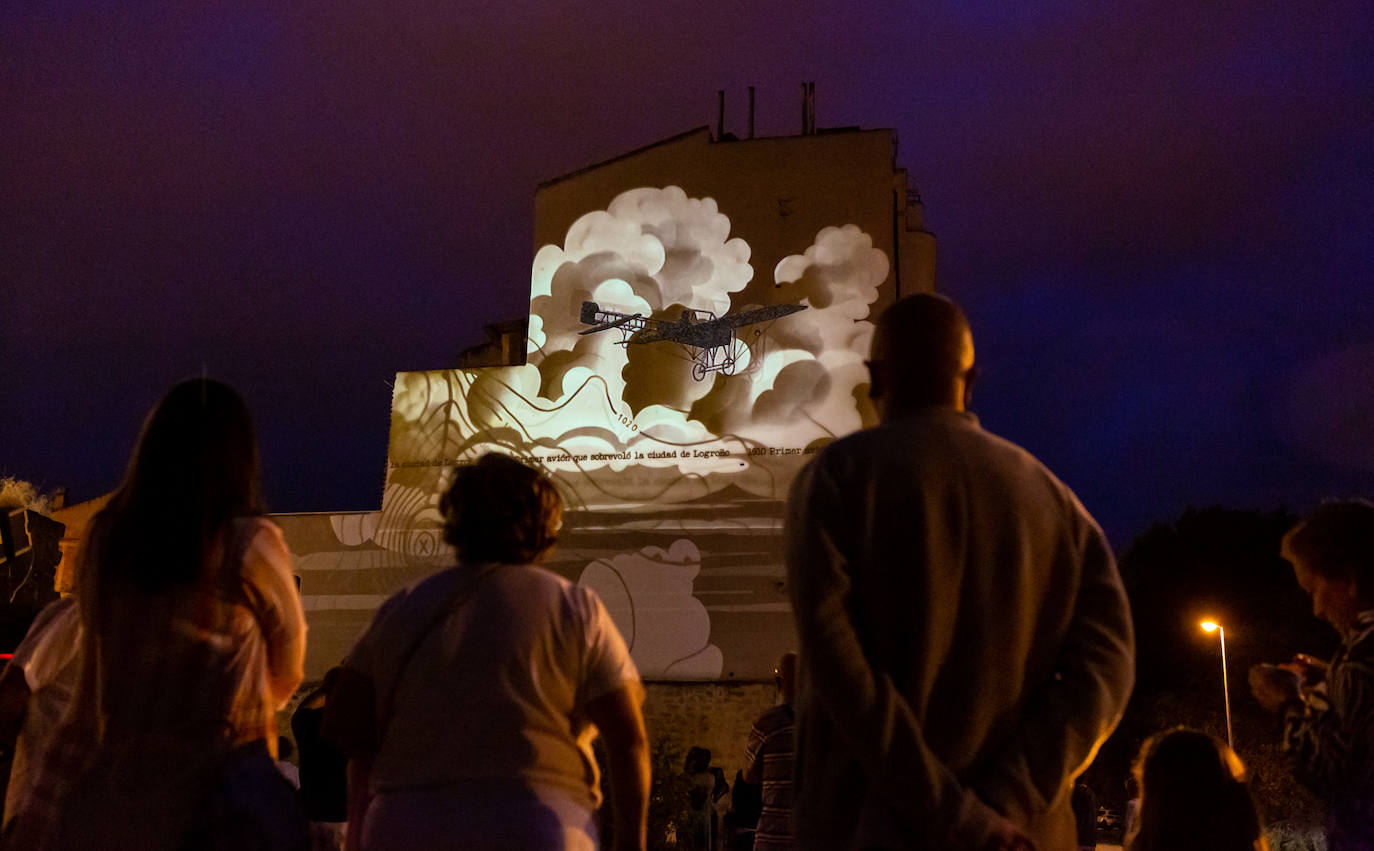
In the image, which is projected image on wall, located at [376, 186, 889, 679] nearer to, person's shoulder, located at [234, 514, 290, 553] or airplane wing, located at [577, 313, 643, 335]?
airplane wing, located at [577, 313, 643, 335]

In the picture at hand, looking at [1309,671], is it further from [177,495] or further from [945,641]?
[177,495]

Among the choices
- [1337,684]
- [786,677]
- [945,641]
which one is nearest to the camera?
[945,641]

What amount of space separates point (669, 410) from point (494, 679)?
22.2 m

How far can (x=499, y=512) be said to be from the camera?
8.80ft

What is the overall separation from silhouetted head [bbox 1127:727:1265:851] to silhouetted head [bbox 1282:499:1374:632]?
2.18 feet

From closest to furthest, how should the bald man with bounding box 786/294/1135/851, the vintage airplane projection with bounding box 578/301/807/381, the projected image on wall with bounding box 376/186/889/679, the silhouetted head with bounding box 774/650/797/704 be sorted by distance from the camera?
the bald man with bounding box 786/294/1135/851
the silhouetted head with bounding box 774/650/797/704
the projected image on wall with bounding box 376/186/889/679
the vintage airplane projection with bounding box 578/301/807/381

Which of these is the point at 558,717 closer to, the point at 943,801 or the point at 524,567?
the point at 524,567

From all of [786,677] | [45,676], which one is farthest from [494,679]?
[786,677]

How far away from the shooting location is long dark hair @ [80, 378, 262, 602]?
2.49 metres

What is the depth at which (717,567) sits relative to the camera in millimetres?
23375

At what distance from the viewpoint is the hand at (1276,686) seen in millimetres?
2938

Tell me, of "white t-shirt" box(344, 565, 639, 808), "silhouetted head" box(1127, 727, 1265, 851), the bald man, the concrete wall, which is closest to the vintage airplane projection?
the concrete wall

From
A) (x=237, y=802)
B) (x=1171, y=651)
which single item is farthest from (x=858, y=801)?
(x=1171, y=651)

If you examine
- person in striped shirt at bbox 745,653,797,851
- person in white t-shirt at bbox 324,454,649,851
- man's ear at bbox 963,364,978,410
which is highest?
man's ear at bbox 963,364,978,410
